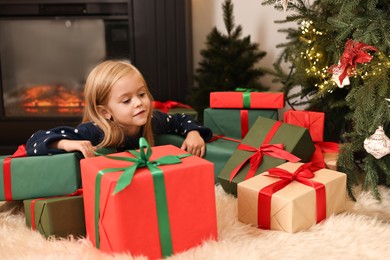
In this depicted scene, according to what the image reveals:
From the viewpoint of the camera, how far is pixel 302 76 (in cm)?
188

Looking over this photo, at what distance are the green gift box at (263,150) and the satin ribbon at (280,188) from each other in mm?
Answer: 154

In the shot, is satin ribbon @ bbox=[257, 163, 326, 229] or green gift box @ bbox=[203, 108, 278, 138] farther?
green gift box @ bbox=[203, 108, 278, 138]

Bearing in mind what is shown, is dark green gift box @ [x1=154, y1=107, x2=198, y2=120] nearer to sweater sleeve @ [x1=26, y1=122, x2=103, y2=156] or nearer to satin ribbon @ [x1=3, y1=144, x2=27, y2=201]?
sweater sleeve @ [x1=26, y1=122, x2=103, y2=156]

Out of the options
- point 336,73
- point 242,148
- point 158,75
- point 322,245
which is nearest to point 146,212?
point 322,245

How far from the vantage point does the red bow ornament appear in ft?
4.68

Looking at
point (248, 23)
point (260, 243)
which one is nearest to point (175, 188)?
point (260, 243)

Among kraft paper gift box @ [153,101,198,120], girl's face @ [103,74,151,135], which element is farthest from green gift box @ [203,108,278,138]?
girl's face @ [103,74,151,135]

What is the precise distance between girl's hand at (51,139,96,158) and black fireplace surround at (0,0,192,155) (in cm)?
106

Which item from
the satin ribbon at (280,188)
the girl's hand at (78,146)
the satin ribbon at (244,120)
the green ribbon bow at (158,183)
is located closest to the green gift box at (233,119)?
the satin ribbon at (244,120)

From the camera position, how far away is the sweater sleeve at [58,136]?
1442 millimetres

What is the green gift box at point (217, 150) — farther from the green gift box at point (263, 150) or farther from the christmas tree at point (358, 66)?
the christmas tree at point (358, 66)

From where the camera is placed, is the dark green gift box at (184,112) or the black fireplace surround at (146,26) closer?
the dark green gift box at (184,112)

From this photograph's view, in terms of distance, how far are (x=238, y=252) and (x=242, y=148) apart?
52 cm

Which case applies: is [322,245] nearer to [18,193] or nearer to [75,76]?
[18,193]
